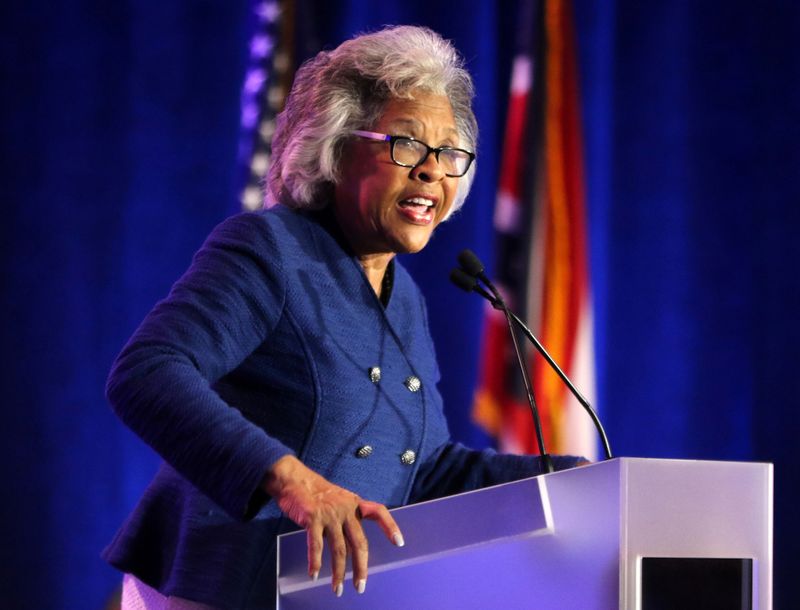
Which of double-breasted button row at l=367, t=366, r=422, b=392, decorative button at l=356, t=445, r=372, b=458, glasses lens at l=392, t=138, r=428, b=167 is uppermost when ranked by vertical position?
glasses lens at l=392, t=138, r=428, b=167

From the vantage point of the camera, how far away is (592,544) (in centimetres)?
108

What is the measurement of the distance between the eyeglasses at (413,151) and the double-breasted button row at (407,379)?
34cm

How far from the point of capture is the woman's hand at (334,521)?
107 cm

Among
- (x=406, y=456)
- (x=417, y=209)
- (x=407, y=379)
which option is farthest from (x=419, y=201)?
(x=406, y=456)

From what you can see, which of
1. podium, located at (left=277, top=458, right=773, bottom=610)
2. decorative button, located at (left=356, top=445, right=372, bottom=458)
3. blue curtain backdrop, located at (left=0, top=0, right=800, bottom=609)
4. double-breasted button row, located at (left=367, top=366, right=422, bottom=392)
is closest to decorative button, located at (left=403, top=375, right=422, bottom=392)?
double-breasted button row, located at (left=367, top=366, right=422, bottom=392)

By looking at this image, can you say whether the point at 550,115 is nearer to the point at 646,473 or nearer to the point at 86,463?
the point at 86,463

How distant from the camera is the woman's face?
1.67m

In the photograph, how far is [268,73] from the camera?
2795 millimetres

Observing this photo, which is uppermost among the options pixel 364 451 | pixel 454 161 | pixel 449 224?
A: pixel 449 224

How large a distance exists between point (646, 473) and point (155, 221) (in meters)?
1.85

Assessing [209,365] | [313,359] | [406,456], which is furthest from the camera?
[406,456]

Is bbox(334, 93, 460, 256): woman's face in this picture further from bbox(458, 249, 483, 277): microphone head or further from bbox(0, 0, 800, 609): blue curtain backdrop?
bbox(0, 0, 800, 609): blue curtain backdrop

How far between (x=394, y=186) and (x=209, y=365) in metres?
0.48

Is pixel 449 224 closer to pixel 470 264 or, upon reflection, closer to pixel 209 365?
pixel 470 264
